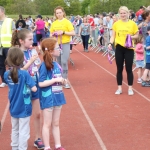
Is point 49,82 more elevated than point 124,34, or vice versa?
point 124,34

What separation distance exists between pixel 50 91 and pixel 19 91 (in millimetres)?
393

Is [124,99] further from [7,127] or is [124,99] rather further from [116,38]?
[7,127]

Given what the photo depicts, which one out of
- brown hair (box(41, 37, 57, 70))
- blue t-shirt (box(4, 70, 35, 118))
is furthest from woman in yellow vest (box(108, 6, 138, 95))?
blue t-shirt (box(4, 70, 35, 118))

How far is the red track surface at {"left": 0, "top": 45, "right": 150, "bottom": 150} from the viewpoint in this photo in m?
5.07

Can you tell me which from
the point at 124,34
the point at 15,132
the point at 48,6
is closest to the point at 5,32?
the point at 124,34

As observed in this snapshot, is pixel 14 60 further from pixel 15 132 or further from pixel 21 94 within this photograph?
pixel 15 132

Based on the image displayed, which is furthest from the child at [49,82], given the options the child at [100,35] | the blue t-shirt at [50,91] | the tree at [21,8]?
the tree at [21,8]

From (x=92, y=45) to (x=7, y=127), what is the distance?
1464 cm

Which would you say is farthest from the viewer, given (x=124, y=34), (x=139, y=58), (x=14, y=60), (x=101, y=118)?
(x=139, y=58)

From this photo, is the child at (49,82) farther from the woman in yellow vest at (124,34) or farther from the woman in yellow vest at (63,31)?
the woman in yellow vest at (63,31)

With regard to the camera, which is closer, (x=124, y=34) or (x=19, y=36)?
(x=19, y=36)

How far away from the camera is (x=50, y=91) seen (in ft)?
14.3

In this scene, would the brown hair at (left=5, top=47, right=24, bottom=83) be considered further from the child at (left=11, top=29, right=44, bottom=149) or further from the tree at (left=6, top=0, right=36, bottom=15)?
the tree at (left=6, top=0, right=36, bottom=15)

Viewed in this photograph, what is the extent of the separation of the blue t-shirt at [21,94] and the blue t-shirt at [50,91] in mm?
176
